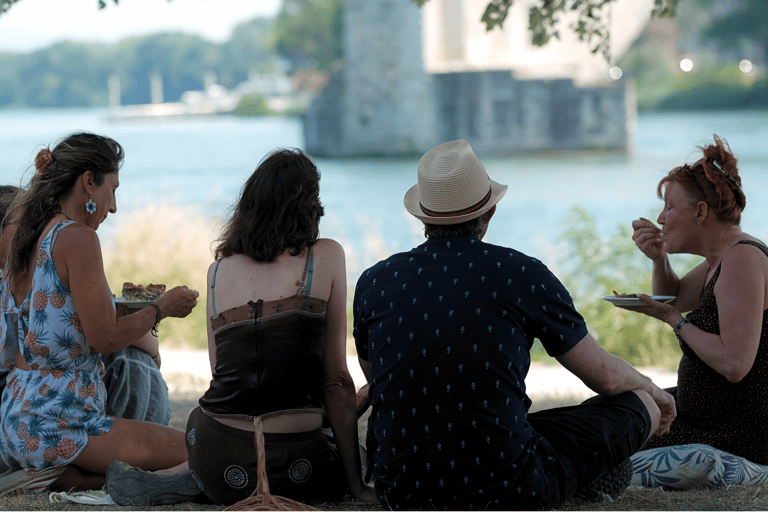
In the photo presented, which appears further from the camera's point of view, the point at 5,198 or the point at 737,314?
the point at 5,198

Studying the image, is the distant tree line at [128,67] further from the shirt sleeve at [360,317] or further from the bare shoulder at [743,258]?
the shirt sleeve at [360,317]

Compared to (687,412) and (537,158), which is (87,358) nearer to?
(687,412)

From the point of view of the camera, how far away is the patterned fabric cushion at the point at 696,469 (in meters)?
3.12

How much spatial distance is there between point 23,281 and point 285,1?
250 ft

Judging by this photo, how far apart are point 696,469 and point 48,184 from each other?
2695 mm

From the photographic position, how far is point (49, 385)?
3105mm

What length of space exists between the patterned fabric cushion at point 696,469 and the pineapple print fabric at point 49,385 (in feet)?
7.04

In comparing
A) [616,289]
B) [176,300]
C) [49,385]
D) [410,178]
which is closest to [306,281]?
[176,300]

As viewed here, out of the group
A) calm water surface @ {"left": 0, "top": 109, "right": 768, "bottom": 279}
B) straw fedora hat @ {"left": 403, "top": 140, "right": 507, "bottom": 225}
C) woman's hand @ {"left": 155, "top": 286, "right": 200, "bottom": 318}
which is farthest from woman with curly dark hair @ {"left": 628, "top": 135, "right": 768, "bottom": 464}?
calm water surface @ {"left": 0, "top": 109, "right": 768, "bottom": 279}

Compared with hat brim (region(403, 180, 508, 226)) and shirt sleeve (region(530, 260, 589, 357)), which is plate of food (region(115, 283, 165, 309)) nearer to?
hat brim (region(403, 180, 508, 226))

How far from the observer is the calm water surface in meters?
22.5

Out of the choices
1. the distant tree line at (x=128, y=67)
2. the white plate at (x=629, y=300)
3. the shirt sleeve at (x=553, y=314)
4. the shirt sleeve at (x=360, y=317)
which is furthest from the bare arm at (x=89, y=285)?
the distant tree line at (x=128, y=67)

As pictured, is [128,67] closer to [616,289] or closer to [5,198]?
[616,289]

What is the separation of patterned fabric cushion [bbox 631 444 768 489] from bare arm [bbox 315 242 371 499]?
1.20 meters
